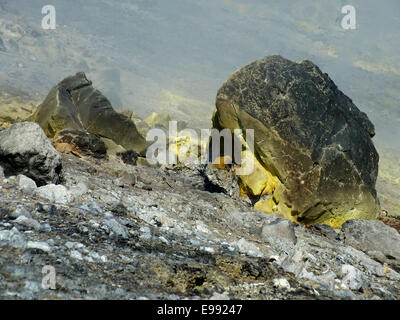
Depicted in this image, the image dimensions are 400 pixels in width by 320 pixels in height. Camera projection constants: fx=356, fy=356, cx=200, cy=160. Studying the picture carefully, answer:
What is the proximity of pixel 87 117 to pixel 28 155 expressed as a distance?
4.48 meters

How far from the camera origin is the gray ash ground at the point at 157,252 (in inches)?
84.4

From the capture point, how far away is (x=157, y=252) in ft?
8.98

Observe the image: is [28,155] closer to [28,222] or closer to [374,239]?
[28,222]

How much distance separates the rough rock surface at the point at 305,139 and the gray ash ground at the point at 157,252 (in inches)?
36.5

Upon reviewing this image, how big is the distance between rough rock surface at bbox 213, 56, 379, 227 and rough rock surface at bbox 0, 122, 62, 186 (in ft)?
10.1

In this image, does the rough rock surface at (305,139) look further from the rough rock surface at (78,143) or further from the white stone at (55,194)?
the white stone at (55,194)

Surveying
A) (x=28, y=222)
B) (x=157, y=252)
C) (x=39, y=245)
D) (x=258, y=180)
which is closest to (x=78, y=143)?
(x=258, y=180)

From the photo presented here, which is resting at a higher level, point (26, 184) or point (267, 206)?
point (26, 184)

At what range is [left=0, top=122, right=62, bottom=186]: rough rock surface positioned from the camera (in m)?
3.46

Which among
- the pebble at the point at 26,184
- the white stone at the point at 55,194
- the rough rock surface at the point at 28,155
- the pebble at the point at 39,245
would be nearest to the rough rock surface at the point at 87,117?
the rough rock surface at the point at 28,155

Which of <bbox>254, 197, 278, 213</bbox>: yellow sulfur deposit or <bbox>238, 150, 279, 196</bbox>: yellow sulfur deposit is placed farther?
<bbox>238, 150, 279, 196</bbox>: yellow sulfur deposit

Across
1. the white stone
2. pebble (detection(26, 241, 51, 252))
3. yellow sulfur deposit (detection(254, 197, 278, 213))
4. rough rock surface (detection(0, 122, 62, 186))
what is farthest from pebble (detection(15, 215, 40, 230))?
yellow sulfur deposit (detection(254, 197, 278, 213))

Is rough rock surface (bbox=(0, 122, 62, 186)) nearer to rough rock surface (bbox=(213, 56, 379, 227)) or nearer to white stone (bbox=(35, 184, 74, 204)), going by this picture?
white stone (bbox=(35, 184, 74, 204))
